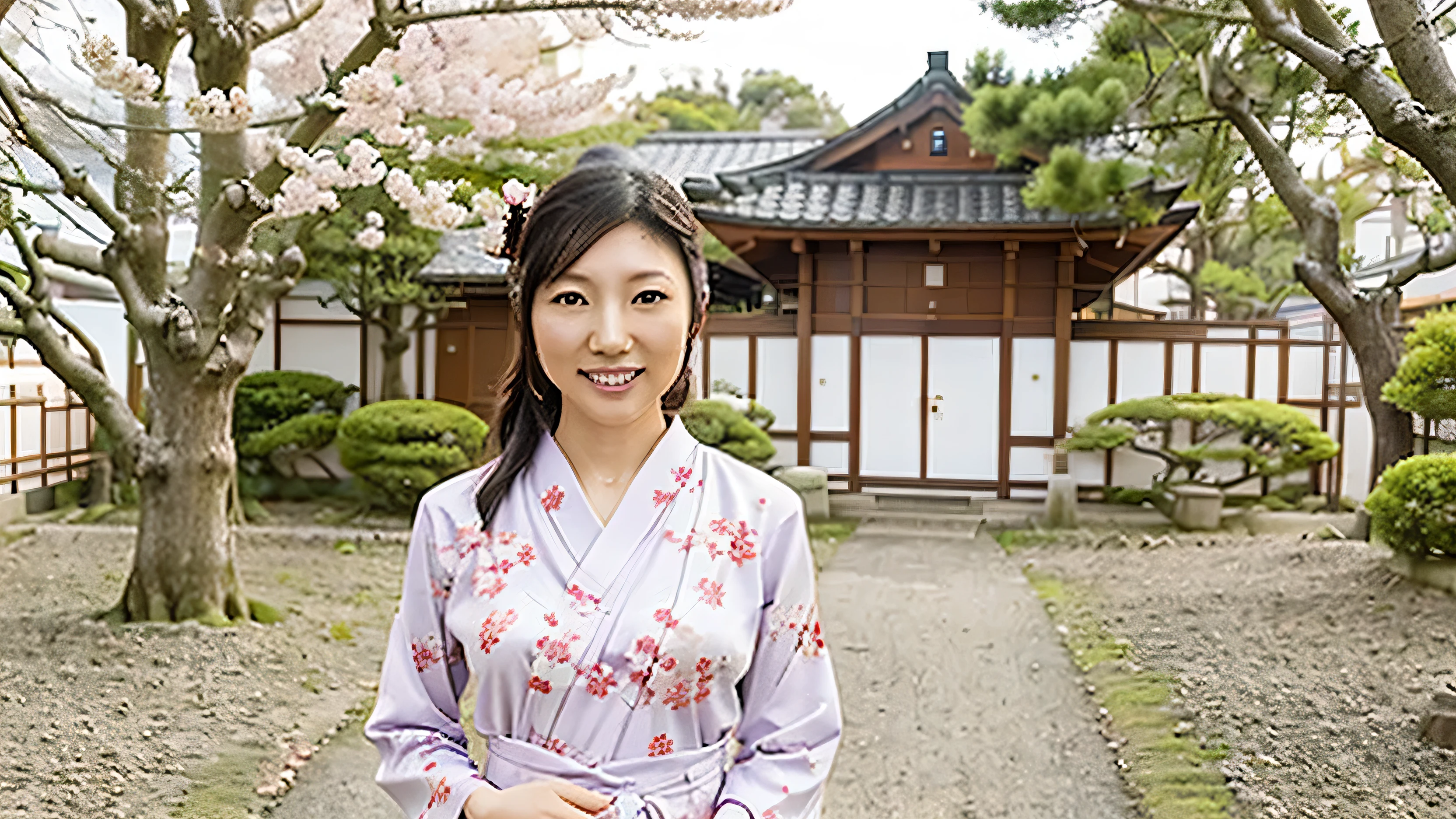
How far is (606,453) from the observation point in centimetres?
156

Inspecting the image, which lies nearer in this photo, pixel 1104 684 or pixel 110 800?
pixel 110 800

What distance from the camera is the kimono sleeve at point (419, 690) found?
1458 millimetres

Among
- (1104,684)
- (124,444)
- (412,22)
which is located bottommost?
(1104,684)

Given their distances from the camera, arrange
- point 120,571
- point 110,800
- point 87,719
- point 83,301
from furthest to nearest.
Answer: point 83,301 → point 120,571 → point 87,719 → point 110,800

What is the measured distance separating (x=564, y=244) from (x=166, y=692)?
3.99 meters

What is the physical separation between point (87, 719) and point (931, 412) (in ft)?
26.0

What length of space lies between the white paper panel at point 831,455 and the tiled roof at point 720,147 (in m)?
6.27

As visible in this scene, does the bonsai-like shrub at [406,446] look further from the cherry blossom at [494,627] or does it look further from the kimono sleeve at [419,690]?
the cherry blossom at [494,627]

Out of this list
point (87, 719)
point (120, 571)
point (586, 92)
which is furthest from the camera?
point (586, 92)

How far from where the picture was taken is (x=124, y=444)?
514 cm

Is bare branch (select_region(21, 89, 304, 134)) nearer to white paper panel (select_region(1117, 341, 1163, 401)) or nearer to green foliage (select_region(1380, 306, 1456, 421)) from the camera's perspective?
green foliage (select_region(1380, 306, 1456, 421))

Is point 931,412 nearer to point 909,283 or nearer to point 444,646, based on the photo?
point 909,283

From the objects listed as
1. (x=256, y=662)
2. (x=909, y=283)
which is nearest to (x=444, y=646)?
(x=256, y=662)

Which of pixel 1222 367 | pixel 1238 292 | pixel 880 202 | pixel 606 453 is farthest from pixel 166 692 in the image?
pixel 1238 292
